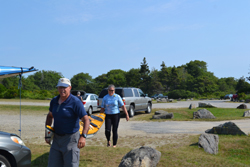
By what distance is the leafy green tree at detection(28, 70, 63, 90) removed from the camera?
4400 inches

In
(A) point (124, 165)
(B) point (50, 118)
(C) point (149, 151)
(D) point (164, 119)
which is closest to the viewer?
(B) point (50, 118)

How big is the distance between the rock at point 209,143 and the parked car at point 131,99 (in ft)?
29.7

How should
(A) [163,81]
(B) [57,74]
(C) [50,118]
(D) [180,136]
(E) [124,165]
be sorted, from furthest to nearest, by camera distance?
(B) [57,74]
(A) [163,81]
(D) [180,136]
(E) [124,165]
(C) [50,118]

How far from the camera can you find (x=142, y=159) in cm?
559

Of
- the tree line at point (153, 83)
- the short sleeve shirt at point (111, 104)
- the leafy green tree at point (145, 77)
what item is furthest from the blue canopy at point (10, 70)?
the leafy green tree at point (145, 77)

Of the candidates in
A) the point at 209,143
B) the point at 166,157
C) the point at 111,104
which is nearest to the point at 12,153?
the point at 111,104

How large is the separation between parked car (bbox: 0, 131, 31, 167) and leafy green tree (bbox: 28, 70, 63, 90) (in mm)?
110131

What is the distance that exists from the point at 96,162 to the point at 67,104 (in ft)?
8.72

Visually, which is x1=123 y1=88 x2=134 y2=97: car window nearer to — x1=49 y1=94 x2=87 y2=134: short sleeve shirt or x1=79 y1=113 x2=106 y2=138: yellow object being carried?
x1=79 y1=113 x2=106 y2=138: yellow object being carried

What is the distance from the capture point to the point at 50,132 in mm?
4285

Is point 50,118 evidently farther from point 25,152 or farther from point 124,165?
point 124,165

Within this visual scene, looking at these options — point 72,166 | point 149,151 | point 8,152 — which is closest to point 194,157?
point 149,151

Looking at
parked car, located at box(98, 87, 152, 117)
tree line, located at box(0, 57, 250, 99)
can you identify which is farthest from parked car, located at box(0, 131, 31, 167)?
tree line, located at box(0, 57, 250, 99)

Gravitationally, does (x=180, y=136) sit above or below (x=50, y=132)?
below
